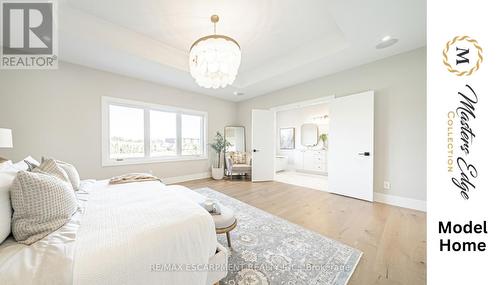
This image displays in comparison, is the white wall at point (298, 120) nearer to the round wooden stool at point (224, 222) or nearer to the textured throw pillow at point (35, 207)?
the round wooden stool at point (224, 222)

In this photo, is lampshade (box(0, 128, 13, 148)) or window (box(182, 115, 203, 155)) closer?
lampshade (box(0, 128, 13, 148))

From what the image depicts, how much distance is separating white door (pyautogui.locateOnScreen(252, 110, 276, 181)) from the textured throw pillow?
12.4 feet

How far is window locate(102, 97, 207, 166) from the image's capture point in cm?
332

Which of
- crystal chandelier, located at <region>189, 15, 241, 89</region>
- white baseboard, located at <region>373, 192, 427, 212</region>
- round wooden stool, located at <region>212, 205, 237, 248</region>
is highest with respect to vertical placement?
crystal chandelier, located at <region>189, 15, 241, 89</region>

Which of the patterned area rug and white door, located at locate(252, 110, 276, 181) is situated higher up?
white door, located at locate(252, 110, 276, 181)

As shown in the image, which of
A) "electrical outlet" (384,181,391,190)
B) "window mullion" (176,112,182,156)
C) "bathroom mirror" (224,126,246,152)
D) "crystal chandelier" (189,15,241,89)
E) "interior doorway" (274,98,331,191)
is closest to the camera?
"crystal chandelier" (189,15,241,89)

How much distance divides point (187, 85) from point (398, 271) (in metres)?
4.45

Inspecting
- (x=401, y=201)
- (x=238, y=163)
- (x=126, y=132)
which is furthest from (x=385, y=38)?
(x=126, y=132)

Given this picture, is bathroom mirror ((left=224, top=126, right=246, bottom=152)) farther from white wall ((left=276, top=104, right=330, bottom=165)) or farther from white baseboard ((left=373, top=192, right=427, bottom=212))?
white baseboard ((left=373, top=192, right=427, bottom=212))

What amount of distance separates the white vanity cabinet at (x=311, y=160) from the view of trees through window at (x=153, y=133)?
3579 mm
